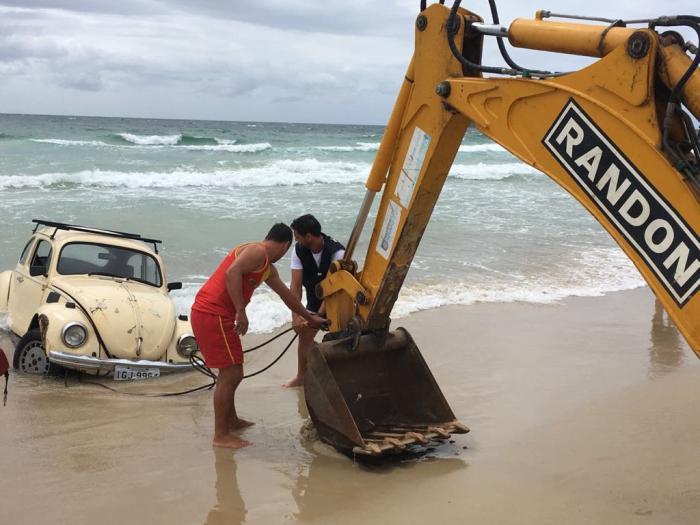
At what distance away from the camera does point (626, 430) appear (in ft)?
19.9

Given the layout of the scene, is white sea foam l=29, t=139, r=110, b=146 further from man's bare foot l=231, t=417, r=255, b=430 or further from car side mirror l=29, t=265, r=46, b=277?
man's bare foot l=231, t=417, r=255, b=430

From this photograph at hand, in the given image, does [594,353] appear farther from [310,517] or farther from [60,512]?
[60,512]

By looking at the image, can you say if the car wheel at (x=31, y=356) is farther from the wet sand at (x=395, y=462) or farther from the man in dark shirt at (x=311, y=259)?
the man in dark shirt at (x=311, y=259)

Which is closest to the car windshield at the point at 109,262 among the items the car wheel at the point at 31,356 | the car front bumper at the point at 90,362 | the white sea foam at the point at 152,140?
the car wheel at the point at 31,356

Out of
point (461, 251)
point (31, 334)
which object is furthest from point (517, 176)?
point (31, 334)

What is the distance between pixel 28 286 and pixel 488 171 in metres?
27.6

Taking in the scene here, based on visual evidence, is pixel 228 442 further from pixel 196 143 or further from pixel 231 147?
pixel 196 143

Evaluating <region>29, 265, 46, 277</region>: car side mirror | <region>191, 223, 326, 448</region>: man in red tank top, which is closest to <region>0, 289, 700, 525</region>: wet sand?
<region>191, 223, 326, 448</region>: man in red tank top

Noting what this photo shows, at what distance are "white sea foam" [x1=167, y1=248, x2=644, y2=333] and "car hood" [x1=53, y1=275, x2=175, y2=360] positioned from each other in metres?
1.90

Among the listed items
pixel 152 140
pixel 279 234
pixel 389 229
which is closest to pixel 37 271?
pixel 279 234

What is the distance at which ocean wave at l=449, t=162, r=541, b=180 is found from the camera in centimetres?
3288

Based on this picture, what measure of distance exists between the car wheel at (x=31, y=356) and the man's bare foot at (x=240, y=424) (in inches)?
98.9

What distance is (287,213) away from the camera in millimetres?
20047

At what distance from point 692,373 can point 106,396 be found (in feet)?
17.7
